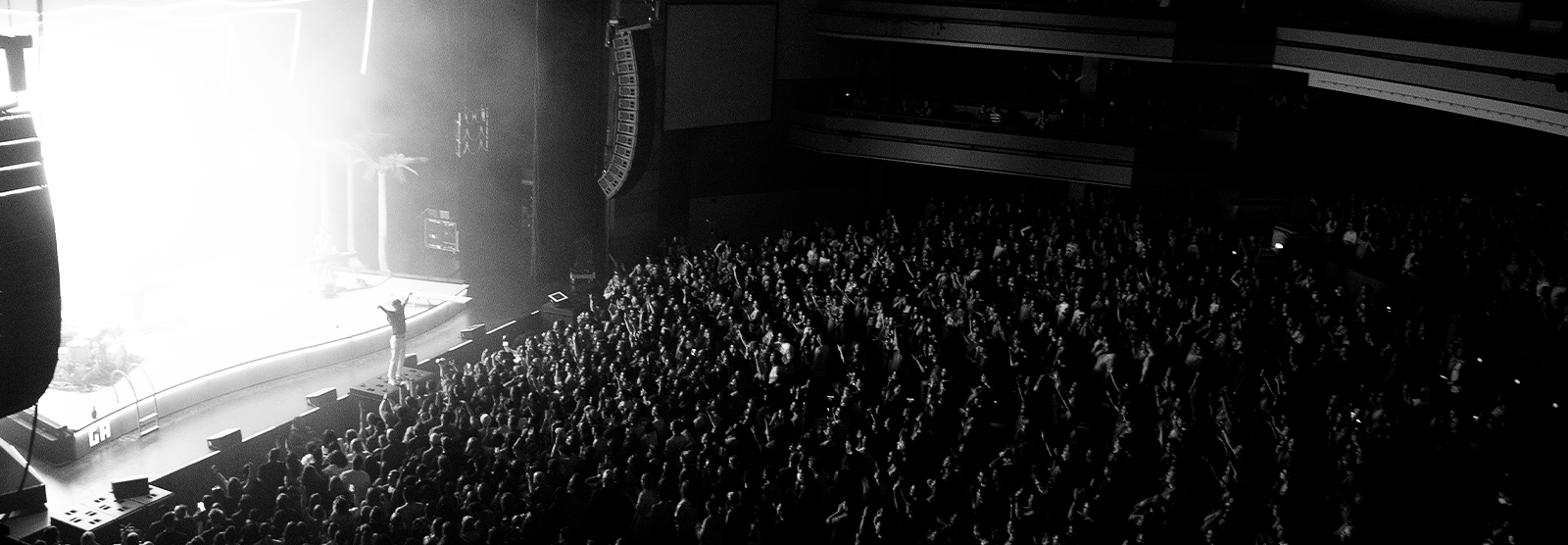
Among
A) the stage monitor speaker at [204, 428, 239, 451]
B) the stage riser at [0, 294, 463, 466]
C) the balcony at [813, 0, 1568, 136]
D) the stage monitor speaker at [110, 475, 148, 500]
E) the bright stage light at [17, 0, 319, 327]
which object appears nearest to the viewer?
the stage monitor speaker at [110, 475, 148, 500]

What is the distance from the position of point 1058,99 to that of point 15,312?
15066 mm

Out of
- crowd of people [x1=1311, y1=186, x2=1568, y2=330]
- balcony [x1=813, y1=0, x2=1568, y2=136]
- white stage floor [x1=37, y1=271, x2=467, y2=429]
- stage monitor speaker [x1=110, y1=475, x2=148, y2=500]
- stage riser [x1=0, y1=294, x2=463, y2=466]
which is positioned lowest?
stage riser [x1=0, y1=294, x2=463, y2=466]

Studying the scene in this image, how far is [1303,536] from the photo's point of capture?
703cm

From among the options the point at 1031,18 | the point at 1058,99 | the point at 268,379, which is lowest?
the point at 268,379

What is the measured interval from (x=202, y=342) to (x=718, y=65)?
827 centimetres

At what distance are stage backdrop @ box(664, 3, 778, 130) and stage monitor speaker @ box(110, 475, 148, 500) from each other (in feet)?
32.1

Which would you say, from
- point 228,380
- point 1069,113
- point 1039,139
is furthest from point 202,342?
point 1069,113

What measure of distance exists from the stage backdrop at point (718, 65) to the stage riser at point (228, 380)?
457cm

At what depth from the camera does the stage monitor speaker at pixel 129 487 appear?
9516 mm

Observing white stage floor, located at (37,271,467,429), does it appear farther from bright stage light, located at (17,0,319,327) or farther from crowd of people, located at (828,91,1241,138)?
crowd of people, located at (828,91,1241,138)

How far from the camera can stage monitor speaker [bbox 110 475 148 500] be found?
31.2 feet

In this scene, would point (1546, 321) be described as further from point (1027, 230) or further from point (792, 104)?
point (792, 104)

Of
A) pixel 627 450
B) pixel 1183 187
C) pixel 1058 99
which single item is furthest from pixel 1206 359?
pixel 1058 99

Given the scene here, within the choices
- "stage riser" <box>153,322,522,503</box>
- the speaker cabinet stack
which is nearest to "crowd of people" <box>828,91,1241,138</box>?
the speaker cabinet stack
